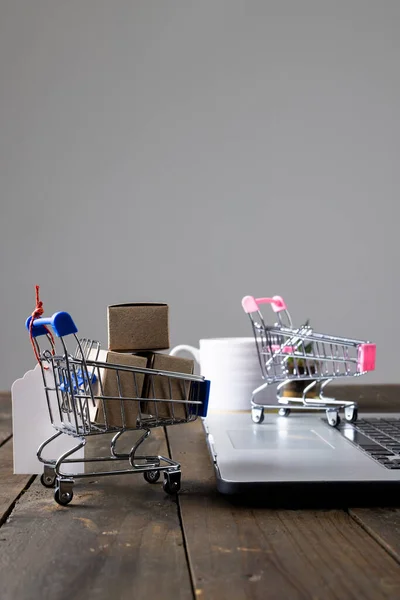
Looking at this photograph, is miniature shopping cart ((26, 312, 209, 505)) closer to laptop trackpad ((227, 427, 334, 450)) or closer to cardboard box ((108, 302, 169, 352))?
cardboard box ((108, 302, 169, 352))

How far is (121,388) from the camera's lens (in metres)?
1.10

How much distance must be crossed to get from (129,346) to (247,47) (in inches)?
90.8

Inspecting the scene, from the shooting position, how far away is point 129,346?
3.75 feet

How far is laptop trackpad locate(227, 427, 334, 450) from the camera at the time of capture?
4.18ft

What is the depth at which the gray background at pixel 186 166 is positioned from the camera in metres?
3.09

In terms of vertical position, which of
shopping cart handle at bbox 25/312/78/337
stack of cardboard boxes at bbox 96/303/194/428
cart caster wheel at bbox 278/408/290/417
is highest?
shopping cart handle at bbox 25/312/78/337

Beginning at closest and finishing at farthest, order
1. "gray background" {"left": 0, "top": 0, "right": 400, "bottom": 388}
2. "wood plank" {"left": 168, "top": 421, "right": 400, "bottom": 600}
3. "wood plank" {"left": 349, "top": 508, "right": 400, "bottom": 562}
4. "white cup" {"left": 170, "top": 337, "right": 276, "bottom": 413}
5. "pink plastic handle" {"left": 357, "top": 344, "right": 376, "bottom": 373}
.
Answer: "wood plank" {"left": 168, "top": 421, "right": 400, "bottom": 600}, "wood plank" {"left": 349, "top": 508, "right": 400, "bottom": 562}, "pink plastic handle" {"left": 357, "top": 344, "right": 376, "bottom": 373}, "white cup" {"left": 170, "top": 337, "right": 276, "bottom": 413}, "gray background" {"left": 0, "top": 0, "right": 400, "bottom": 388}

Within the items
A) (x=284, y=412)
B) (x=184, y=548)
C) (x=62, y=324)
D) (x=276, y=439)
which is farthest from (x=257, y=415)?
(x=184, y=548)

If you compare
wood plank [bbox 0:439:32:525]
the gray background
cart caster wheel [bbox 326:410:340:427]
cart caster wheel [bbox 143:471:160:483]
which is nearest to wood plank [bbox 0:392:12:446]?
wood plank [bbox 0:439:32:525]

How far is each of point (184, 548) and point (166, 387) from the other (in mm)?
348

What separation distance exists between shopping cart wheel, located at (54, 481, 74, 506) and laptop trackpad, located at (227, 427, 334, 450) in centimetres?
33

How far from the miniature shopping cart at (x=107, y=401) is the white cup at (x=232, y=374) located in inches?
21.9

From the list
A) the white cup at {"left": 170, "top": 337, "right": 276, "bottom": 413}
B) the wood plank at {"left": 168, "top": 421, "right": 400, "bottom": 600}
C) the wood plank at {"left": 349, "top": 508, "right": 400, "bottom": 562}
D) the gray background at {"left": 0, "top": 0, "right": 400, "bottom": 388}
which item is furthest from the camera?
the gray background at {"left": 0, "top": 0, "right": 400, "bottom": 388}

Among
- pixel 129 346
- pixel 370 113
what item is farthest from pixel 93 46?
pixel 129 346
